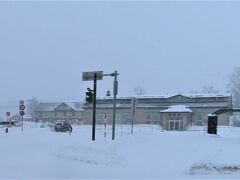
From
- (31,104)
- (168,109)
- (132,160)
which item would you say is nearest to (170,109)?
(168,109)

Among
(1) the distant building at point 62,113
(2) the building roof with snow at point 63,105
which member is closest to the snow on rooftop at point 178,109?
(1) the distant building at point 62,113

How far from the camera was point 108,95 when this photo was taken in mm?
93062

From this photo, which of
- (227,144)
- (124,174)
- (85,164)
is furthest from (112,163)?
(227,144)

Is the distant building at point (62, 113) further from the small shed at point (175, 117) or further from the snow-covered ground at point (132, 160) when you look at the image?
the snow-covered ground at point (132, 160)

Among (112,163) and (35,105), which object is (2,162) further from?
(35,105)

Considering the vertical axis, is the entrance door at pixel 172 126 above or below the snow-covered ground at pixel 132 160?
above

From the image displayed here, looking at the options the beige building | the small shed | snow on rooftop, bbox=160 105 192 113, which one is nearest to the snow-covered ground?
the beige building

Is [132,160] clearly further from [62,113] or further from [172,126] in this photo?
[62,113]

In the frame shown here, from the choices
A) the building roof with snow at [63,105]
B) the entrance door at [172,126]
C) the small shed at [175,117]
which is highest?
the building roof with snow at [63,105]

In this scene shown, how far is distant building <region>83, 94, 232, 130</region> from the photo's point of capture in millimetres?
77062

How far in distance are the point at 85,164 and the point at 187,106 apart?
65.8 m

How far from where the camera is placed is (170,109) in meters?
78.8

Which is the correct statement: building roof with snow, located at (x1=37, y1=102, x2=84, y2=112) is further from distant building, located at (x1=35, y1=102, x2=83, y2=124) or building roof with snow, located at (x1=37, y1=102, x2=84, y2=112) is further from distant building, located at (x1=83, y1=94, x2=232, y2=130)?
distant building, located at (x1=83, y1=94, x2=232, y2=130)

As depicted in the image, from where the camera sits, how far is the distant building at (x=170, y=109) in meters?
77.1
